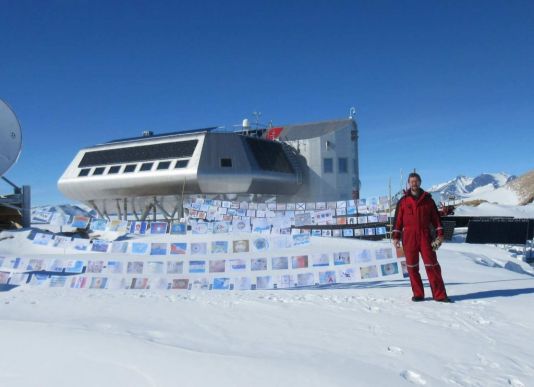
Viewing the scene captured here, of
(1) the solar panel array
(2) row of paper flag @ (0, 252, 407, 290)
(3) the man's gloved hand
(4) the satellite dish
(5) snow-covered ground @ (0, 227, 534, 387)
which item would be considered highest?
(1) the solar panel array

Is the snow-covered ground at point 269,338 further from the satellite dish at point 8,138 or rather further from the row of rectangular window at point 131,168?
the row of rectangular window at point 131,168

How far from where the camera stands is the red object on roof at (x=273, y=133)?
3847 cm

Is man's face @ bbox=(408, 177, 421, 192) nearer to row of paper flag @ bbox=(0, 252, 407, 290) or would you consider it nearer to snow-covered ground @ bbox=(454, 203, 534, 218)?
row of paper flag @ bbox=(0, 252, 407, 290)

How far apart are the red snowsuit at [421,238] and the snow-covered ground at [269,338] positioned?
1.12ft

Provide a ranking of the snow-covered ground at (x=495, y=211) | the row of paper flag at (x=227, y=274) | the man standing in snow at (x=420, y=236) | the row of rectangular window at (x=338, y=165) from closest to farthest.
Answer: the man standing in snow at (x=420, y=236) → the row of paper flag at (x=227, y=274) → the row of rectangular window at (x=338, y=165) → the snow-covered ground at (x=495, y=211)

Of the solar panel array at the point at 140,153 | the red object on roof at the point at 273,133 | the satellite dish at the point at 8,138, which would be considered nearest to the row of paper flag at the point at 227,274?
the satellite dish at the point at 8,138

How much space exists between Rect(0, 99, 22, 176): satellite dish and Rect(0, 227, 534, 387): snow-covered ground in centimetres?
1865

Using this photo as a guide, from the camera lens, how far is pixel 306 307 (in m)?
6.76

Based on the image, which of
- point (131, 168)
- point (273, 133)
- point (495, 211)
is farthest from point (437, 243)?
point (495, 211)

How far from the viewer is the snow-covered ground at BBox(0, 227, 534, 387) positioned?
3.45 meters

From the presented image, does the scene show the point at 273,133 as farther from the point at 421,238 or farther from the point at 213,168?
the point at 421,238

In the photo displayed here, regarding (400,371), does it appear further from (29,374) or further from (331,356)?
Result: (29,374)

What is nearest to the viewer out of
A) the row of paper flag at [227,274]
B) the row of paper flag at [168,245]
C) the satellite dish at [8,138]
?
the row of paper flag at [227,274]

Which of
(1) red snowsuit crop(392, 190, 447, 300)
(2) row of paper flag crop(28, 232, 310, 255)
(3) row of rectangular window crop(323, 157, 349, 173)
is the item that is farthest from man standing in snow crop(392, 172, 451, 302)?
(3) row of rectangular window crop(323, 157, 349, 173)
